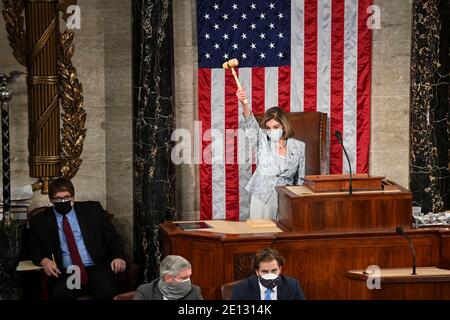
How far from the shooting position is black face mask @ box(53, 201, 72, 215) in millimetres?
8172

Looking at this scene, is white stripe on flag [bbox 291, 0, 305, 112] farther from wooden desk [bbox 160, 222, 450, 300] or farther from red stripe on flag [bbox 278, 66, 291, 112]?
wooden desk [bbox 160, 222, 450, 300]

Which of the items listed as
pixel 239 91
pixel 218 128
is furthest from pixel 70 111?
pixel 239 91

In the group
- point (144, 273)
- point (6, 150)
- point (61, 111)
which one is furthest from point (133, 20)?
point (144, 273)

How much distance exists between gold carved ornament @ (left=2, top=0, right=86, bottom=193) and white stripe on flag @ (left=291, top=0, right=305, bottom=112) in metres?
2.37

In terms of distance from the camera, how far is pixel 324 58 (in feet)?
33.1

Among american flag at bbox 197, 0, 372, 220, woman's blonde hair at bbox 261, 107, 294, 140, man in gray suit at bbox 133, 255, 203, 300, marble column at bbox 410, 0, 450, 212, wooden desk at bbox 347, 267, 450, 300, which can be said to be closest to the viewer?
man in gray suit at bbox 133, 255, 203, 300

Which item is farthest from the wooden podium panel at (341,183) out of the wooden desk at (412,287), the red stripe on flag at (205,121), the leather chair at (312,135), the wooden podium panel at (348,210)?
the red stripe on flag at (205,121)

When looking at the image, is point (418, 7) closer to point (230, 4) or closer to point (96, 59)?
point (230, 4)

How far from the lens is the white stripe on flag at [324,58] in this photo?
10.0 metres

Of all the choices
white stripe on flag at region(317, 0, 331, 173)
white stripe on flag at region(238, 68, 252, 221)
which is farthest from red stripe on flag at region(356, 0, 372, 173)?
white stripe on flag at region(238, 68, 252, 221)

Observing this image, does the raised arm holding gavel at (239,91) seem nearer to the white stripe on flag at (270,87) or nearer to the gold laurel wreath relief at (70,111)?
the white stripe on flag at (270,87)

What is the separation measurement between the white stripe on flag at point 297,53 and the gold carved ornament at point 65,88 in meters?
2.37

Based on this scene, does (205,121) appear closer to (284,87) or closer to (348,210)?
(284,87)

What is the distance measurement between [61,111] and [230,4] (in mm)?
2214
